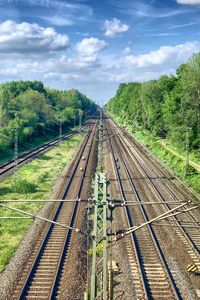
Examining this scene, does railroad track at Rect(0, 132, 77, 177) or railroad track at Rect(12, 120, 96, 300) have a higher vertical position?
railroad track at Rect(0, 132, 77, 177)

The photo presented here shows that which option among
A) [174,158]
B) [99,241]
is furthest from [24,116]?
[99,241]

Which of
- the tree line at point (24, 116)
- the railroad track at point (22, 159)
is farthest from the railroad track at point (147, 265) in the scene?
the tree line at point (24, 116)

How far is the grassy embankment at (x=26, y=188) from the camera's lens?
28438mm

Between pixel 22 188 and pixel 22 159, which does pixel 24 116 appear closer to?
pixel 22 159

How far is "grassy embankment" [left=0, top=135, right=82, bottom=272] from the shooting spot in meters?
28.4

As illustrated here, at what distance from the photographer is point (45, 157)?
6894 cm

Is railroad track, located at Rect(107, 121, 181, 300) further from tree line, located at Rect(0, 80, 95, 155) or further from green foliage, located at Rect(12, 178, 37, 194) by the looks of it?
tree line, located at Rect(0, 80, 95, 155)

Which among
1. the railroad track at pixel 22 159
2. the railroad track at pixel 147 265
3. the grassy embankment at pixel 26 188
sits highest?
the railroad track at pixel 22 159

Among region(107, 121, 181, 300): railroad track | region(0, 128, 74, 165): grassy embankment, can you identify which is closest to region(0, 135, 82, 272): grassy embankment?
region(0, 128, 74, 165): grassy embankment

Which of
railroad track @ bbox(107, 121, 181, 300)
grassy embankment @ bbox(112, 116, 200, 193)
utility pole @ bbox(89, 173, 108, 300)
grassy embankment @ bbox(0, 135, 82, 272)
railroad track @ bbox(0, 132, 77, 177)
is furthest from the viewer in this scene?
railroad track @ bbox(0, 132, 77, 177)

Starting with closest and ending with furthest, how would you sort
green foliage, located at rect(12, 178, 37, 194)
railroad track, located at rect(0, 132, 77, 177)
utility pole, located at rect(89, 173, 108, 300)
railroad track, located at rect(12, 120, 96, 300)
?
utility pole, located at rect(89, 173, 108, 300)
railroad track, located at rect(12, 120, 96, 300)
green foliage, located at rect(12, 178, 37, 194)
railroad track, located at rect(0, 132, 77, 177)

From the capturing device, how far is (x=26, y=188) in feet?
140

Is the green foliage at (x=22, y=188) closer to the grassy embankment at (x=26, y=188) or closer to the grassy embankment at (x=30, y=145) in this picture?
the grassy embankment at (x=26, y=188)

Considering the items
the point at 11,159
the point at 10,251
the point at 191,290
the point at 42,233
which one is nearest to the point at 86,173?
the point at 11,159
